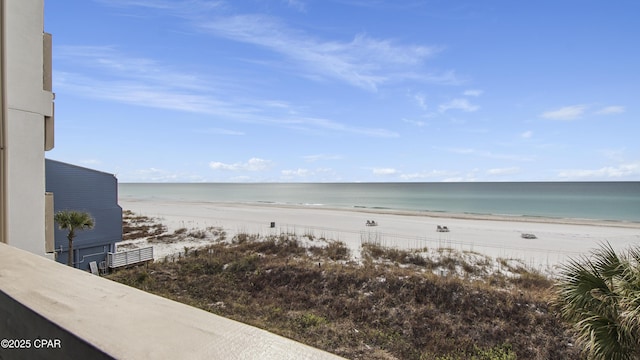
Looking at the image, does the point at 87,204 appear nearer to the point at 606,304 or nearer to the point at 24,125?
the point at 24,125

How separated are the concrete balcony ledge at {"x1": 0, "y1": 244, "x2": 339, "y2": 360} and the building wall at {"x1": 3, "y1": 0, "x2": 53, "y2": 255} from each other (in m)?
2.90

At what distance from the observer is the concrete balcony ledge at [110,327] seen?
838mm

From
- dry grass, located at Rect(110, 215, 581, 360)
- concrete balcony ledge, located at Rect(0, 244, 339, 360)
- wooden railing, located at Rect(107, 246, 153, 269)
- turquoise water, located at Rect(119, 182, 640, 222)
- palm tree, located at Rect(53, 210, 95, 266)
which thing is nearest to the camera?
concrete balcony ledge, located at Rect(0, 244, 339, 360)

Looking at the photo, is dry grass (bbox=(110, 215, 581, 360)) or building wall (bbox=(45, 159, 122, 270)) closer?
dry grass (bbox=(110, 215, 581, 360))

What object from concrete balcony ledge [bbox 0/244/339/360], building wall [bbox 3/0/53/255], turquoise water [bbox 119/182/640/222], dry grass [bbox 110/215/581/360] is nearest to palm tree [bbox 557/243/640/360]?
dry grass [bbox 110/215/581/360]

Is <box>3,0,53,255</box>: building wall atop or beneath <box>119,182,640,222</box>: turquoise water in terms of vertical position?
atop

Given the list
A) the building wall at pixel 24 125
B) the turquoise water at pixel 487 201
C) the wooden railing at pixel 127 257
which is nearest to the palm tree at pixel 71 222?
the wooden railing at pixel 127 257

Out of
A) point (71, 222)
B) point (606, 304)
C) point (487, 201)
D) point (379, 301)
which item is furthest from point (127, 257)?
point (487, 201)

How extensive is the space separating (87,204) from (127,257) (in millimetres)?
2579

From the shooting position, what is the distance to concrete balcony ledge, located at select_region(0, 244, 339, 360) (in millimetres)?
838

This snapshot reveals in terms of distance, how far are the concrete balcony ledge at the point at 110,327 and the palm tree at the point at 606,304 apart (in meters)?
4.10

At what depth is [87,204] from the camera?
13406mm

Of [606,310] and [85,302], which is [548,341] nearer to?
[606,310]

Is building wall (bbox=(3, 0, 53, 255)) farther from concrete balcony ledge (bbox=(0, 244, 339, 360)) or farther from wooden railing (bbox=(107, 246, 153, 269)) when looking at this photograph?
wooden railing (bbox=(107, 246, 153, 269))
